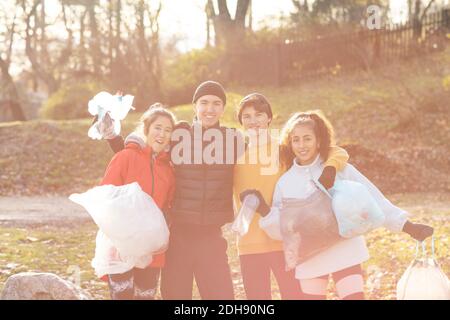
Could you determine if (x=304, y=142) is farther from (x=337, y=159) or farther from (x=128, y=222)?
(x=128, y=222)

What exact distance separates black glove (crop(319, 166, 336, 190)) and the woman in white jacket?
0.08 m

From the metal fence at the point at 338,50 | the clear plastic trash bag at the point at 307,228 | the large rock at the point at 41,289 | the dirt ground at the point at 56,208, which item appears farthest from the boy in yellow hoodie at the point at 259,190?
the metal fence at the point at 338,50

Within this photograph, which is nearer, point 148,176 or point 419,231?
point 419,231

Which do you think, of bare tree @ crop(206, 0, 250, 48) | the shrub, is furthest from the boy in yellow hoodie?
bare tree @ crop(206, 0, 250, 48)

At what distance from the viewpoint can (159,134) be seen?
4285 millimetres

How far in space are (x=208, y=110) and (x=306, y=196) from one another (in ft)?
2.90

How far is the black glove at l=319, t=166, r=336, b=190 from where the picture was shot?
393 cm

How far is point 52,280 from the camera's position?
421cm

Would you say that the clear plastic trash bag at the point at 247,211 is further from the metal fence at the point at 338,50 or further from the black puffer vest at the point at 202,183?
the metal fence at the point at 338,50

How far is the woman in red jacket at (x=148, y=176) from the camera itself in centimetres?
414

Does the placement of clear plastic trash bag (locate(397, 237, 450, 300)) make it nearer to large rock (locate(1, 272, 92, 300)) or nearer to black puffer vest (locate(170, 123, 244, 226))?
black puffer vest (locate(170, 123, 244, 226))

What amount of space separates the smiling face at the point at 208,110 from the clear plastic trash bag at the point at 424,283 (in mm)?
1557

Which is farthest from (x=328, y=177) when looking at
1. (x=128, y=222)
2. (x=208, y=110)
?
(x=128, y=222)

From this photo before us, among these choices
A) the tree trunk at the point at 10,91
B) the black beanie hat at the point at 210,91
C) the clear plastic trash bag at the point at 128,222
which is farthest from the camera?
the tree trunk at the point at 10,91
